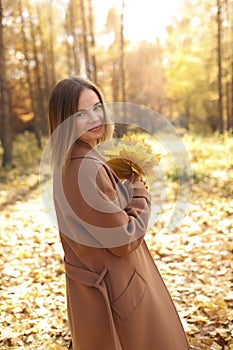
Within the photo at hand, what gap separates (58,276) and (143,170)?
3.07 m

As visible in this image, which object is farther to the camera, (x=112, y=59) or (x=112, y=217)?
(x=112, y=59)

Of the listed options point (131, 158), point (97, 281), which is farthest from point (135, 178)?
point (97, 281)

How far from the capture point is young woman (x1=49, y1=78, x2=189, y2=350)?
169cm

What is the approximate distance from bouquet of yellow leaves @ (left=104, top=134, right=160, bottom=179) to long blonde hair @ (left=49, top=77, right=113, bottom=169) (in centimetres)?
27

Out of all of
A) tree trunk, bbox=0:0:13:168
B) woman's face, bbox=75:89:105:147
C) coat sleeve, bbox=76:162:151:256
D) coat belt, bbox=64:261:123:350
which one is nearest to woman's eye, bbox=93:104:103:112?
woman's face, bbox=75:89:105:147

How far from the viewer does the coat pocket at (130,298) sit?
181 cm

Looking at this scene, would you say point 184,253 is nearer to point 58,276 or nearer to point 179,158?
point 58,276

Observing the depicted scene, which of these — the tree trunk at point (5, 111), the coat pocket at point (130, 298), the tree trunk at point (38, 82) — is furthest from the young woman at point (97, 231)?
the tree trunk at point (38, 82)

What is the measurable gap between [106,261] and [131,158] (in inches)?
20.7

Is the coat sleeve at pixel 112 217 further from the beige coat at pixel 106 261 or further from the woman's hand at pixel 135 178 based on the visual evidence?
the woman's hand at pixel 135 178

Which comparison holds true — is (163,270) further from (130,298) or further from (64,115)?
(64,115)

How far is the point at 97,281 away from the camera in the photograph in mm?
1784

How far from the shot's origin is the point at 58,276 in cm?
462

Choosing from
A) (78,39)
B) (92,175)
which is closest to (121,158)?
(92,175)
